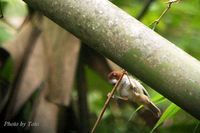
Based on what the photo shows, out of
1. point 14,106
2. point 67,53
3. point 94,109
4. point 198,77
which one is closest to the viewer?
point 198,77

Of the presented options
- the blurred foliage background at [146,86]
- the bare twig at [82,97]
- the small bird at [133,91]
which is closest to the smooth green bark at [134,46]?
the small bird at [133,91]

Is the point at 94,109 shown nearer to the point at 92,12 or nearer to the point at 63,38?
the point at 63,38

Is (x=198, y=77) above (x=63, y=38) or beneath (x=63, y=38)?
beneath

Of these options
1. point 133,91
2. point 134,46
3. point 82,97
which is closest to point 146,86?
point 82,97

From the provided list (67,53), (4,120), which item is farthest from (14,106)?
(67,53)

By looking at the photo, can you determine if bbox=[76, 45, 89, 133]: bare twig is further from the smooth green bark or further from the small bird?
the smooth green bark

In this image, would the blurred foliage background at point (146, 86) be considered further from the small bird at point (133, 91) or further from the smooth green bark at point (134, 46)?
the smooth green bark at point (134, 46)
